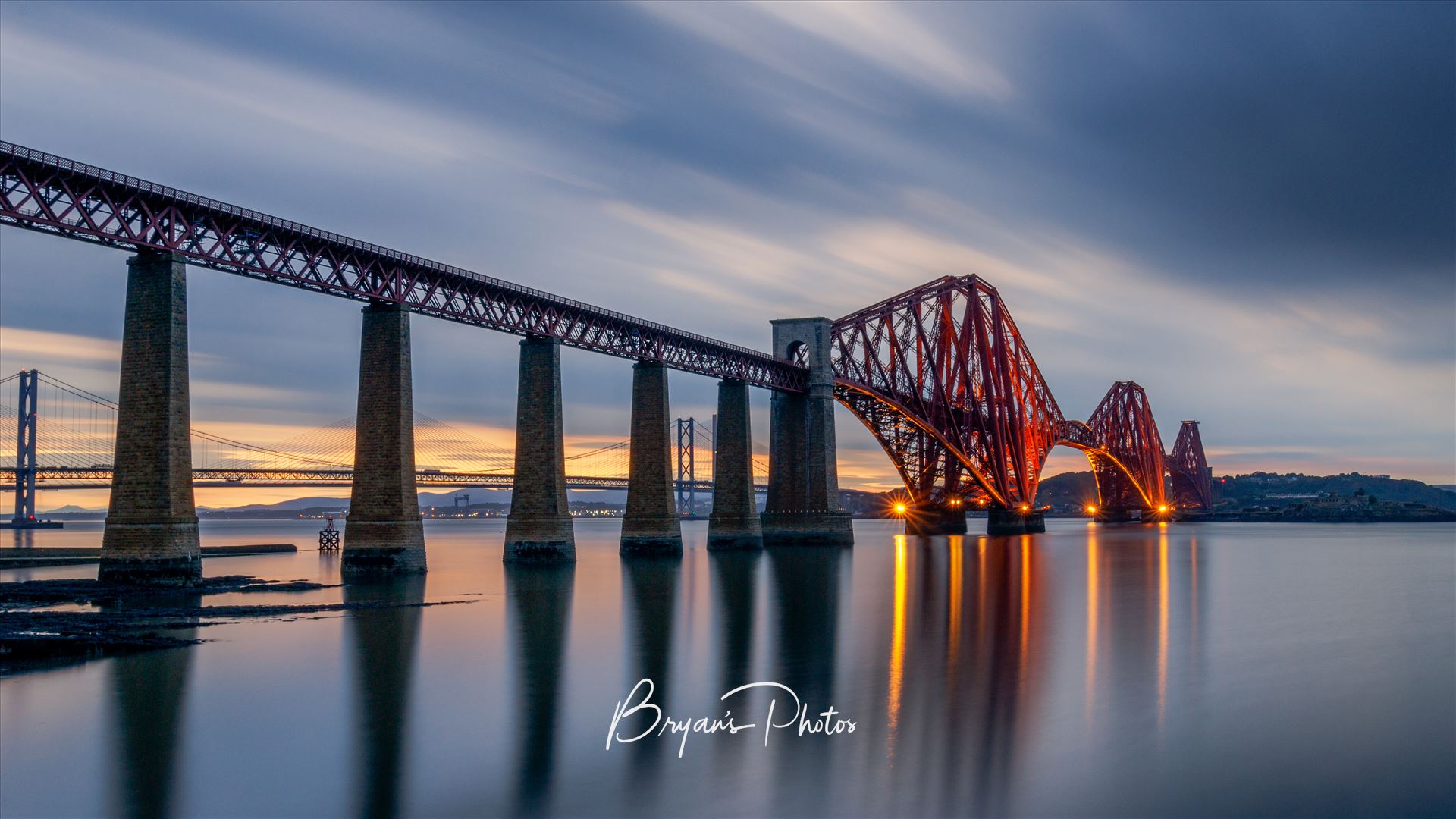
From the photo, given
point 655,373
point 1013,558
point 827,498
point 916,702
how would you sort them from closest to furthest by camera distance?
1. point 916,702
2. point 655,373
3. point 1013,558
4. point 827,498

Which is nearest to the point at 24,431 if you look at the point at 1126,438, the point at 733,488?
the point at 733,488

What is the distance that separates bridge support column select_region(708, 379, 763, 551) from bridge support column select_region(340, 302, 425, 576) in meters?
32.1

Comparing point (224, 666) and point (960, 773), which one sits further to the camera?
point (224, 666)

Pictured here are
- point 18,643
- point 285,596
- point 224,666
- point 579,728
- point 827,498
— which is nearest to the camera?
point 579,728

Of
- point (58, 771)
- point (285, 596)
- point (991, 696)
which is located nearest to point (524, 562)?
point (285, 596)

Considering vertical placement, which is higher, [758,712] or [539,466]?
[539,466]

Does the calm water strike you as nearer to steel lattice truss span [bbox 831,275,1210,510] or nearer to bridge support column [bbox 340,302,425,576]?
bridge support column [bbox 340,302,425,576]

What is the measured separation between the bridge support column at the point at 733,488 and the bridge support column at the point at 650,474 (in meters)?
8.32

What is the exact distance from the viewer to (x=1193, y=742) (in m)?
19.5

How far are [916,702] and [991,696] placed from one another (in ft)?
6.26

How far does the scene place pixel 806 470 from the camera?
86500 mm

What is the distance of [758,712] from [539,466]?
37.6 metres

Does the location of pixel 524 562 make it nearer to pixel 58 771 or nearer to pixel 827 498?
pixel 827 498

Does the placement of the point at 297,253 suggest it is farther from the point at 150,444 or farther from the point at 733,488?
the point at 733,488
